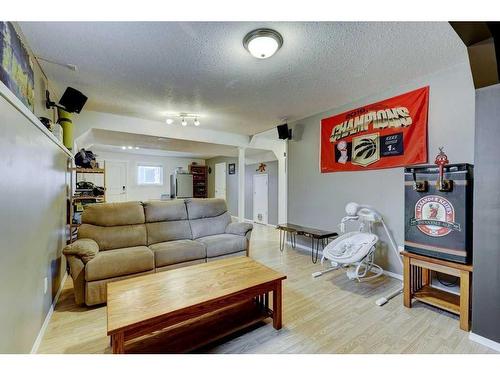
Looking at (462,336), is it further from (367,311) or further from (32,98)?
(32,98)

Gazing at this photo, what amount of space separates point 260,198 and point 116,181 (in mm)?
4994

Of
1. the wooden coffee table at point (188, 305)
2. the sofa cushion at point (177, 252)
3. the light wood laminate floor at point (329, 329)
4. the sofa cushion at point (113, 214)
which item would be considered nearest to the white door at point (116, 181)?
the sofa cushion at point (113, 214)

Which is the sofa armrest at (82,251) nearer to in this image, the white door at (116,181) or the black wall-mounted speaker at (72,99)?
the black wall-mounted speaker at (72,99)

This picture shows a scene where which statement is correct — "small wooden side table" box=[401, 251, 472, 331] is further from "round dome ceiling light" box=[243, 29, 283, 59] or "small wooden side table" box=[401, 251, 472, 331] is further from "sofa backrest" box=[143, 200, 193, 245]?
"sofa backrest" box=[143, 200, 193, 245]

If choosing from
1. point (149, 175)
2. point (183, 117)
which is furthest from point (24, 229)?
point (149, 175)

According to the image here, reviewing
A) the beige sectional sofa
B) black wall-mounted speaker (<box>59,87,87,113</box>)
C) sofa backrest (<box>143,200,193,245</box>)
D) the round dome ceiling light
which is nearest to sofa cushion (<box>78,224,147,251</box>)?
the beige sectional sofa

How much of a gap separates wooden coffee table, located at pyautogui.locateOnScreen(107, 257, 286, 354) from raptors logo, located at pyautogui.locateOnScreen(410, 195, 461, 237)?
→ 57.4 inches

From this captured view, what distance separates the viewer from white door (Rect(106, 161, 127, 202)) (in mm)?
7609

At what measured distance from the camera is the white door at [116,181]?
7609mm

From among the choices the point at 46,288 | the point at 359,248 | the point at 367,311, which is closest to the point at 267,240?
the point at 359,248

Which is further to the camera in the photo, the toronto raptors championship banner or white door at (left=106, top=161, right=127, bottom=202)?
white door at (left=106, top=161, right=127, bottom=202)
